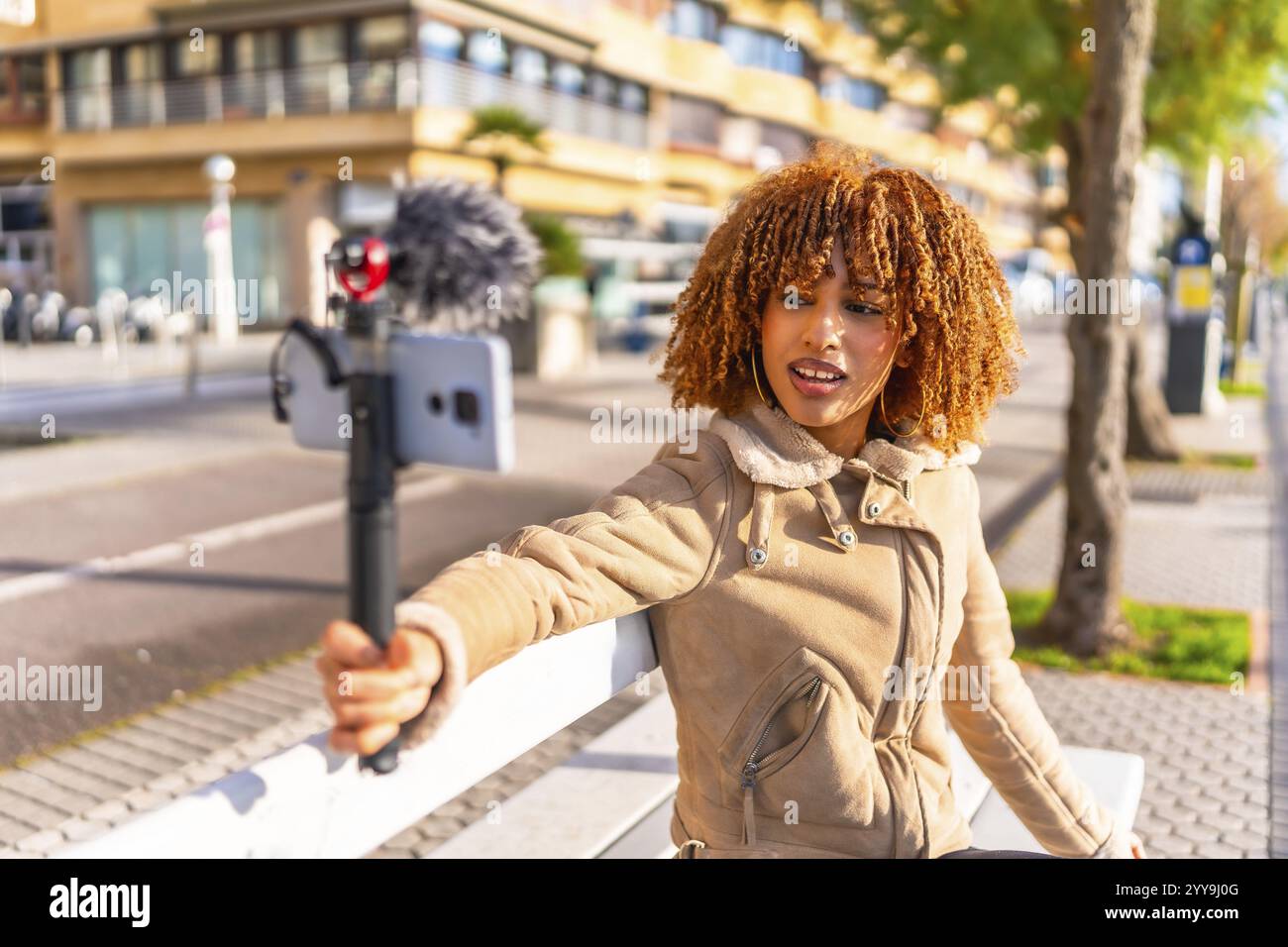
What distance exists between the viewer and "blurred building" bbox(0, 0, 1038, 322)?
30562mm

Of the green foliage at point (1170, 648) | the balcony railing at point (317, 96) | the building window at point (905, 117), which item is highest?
the building window at point (905, 117)

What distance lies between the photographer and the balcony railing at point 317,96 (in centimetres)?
3009

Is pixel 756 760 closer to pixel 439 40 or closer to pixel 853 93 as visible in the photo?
pixel 439 40

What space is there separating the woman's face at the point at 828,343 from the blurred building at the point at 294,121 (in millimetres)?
25445

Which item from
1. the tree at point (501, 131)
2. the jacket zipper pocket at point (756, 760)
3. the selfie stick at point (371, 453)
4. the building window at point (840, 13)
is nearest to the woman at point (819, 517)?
the jacket zipper pocket at point (756, 760)

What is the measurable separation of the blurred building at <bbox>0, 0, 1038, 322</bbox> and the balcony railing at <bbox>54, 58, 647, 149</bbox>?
5 centimetres

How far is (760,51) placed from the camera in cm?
4722

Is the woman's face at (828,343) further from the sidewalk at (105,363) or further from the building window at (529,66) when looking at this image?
the building window at (529,66)

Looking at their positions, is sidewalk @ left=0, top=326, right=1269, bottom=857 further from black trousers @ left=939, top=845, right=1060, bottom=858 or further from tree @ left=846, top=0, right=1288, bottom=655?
black trousers @ left=939, top=845, right=1060, bottom=858

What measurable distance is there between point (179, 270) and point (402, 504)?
2712 cm

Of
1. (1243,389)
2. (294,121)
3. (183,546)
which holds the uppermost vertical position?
(294,121)

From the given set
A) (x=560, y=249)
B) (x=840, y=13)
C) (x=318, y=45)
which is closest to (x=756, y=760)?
(x=840, y=13)

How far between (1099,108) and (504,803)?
431 cm

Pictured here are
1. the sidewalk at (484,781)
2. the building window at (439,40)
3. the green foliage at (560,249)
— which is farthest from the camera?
the building window at (439,40)
